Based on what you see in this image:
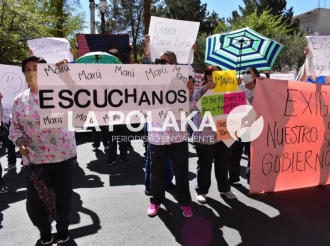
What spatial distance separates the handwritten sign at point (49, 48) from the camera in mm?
4918

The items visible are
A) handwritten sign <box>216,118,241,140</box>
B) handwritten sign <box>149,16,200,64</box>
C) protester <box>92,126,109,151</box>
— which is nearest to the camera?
Answer: handwritten sign <box>216,118,241,140</box>

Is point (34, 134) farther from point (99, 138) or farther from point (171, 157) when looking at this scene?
point (99, 138)

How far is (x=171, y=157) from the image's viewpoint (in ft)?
11.5

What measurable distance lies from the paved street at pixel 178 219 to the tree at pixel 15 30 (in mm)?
8966

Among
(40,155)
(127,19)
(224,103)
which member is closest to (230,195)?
(224,103)

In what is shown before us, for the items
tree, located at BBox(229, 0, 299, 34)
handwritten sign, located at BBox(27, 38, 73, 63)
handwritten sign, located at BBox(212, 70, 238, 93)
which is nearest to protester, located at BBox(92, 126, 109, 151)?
handwritten sign, located at BBox(27, 38, 73, 63)

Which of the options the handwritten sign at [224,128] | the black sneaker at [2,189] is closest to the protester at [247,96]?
the handwritten sign at [224,128]

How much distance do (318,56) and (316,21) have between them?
40.3m

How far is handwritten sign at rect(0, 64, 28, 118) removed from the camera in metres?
4.64

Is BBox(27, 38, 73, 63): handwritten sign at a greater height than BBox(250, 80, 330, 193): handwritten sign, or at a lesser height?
greater

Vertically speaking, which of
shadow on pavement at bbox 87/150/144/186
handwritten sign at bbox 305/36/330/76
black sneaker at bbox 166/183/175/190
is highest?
handwritten sign at bbox 305/36/330/76

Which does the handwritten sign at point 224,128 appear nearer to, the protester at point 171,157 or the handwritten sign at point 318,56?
the protester at point 171,157

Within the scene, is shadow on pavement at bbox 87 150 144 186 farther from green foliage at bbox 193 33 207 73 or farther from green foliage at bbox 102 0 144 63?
green foliage at bbox 102 0 144 63

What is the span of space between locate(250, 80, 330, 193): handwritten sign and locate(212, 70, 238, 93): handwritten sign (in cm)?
38
